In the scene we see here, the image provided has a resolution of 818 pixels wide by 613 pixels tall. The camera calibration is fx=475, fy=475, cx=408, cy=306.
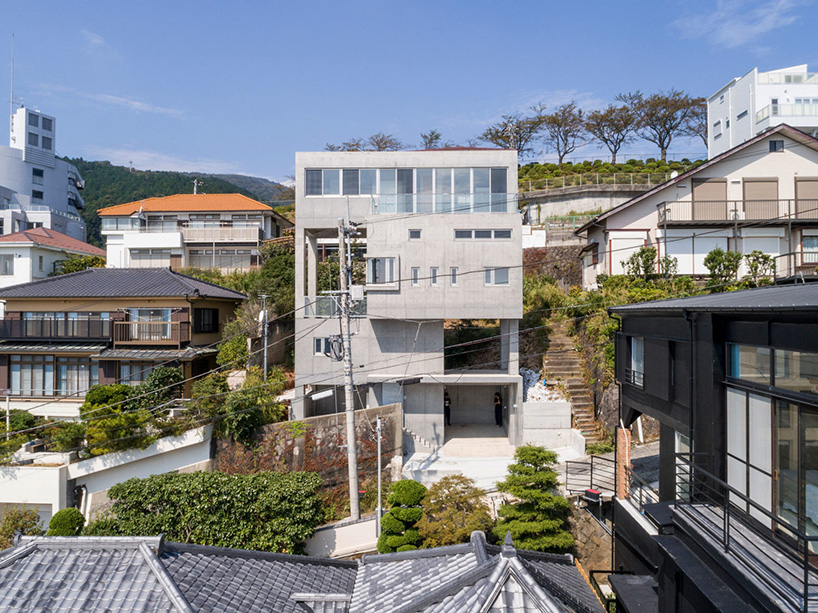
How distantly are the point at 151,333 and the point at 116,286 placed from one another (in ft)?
10.9

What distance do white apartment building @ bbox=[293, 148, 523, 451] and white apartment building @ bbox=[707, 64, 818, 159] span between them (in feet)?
93.1

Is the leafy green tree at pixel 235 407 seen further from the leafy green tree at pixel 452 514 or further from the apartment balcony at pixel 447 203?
the apartment balcony at pixel 447 203

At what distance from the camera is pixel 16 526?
14.4 m

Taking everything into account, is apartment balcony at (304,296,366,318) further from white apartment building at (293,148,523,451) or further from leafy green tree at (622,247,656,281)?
leafy green tree at (622,247,656,281)

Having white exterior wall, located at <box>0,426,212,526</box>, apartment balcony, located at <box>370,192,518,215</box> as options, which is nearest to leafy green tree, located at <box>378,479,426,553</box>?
white exterior wall, located at <box>0,426,212,526</box>

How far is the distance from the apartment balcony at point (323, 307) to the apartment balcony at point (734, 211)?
14.8 meters

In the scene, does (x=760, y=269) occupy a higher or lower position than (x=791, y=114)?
lower

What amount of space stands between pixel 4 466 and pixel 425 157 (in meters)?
18.3

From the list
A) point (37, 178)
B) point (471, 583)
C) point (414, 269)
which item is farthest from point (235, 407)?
point (37, 178)

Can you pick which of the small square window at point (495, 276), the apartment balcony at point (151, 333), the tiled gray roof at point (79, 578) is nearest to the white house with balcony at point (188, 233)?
the apartment balcony at point (151, 333)

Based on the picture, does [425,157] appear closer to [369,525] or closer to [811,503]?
[369,525]

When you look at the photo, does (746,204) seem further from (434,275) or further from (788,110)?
(788,110)

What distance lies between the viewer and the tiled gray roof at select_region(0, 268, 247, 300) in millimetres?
21016

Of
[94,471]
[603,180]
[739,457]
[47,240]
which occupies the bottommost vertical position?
[94,471]
